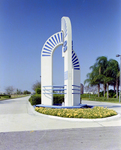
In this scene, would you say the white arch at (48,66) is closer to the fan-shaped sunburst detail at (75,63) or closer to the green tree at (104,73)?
the fan-shaped sunburst detail at (75,63)

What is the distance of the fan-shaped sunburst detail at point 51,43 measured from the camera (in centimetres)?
1280

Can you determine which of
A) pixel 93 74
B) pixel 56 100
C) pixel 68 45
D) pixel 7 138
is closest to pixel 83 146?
pixel 7 138

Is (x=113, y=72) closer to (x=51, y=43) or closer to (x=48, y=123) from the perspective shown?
(x=51, y=43)

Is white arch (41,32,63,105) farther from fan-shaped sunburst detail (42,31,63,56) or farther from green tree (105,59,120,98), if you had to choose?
green tree (105,59,120,98)

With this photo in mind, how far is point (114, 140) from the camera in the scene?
4.94 meters

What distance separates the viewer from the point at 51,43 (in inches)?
509

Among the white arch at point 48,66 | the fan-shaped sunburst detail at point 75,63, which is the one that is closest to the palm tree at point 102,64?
the fan-shaped sunburst detail at point 75,63

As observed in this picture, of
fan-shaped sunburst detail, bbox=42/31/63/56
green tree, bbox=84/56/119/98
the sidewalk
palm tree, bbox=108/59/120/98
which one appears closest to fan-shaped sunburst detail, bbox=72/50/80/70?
fan-shaped sunburst detail, bbox=42/31/63/56

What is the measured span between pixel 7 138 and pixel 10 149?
1.00 meters

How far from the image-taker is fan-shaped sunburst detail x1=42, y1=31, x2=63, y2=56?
12.8 m

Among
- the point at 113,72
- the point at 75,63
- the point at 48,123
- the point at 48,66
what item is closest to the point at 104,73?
the point at 113,72

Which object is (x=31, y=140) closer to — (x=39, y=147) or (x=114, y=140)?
(x=39, y=147)

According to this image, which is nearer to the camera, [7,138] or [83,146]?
[83,146]

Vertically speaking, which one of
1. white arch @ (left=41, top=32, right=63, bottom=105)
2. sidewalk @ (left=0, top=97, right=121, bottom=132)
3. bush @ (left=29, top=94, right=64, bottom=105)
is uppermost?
white arch @ (left=41, top=32, right=63, bottom=105)
